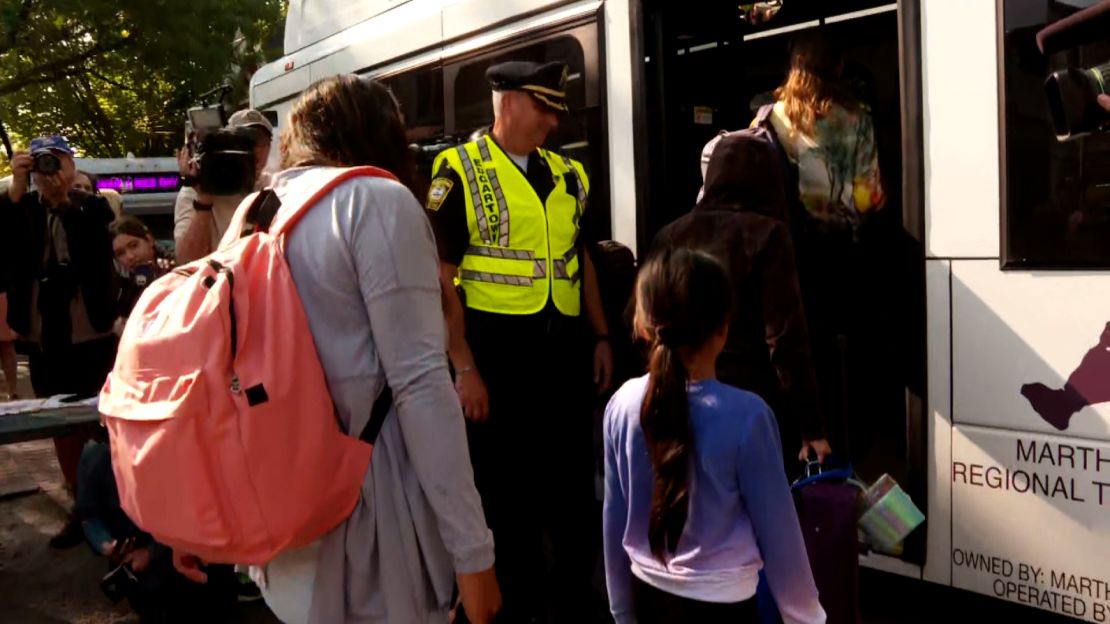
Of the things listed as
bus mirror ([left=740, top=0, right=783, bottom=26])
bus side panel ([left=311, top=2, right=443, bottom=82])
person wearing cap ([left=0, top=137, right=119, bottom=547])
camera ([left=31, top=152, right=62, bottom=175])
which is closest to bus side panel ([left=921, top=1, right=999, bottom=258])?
bus mirror ([left=740, top=0, right=783, bottom=26])

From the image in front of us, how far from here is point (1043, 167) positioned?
280 centimetres

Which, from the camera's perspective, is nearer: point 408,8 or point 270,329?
point 270,329

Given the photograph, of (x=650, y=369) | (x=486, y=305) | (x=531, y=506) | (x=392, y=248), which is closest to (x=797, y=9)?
(x=486, y=305)

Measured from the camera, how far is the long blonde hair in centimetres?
348

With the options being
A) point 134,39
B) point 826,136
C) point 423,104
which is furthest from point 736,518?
point 134,39

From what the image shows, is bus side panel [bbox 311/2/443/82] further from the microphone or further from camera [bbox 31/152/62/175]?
the microphone

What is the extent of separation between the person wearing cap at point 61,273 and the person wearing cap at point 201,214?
1.35 metres

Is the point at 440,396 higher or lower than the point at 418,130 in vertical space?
lower

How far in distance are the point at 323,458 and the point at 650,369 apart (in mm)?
771

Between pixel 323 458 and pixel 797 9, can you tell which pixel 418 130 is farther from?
pixel 323 458

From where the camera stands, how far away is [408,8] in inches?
203

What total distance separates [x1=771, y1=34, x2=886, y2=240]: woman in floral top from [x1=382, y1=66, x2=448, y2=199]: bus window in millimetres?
1837

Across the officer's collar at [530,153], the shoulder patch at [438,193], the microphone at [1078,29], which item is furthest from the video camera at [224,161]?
the microphone at [1078,29]

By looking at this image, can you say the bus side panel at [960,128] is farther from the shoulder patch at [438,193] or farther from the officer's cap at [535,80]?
the shoulder patch at [438,193]
